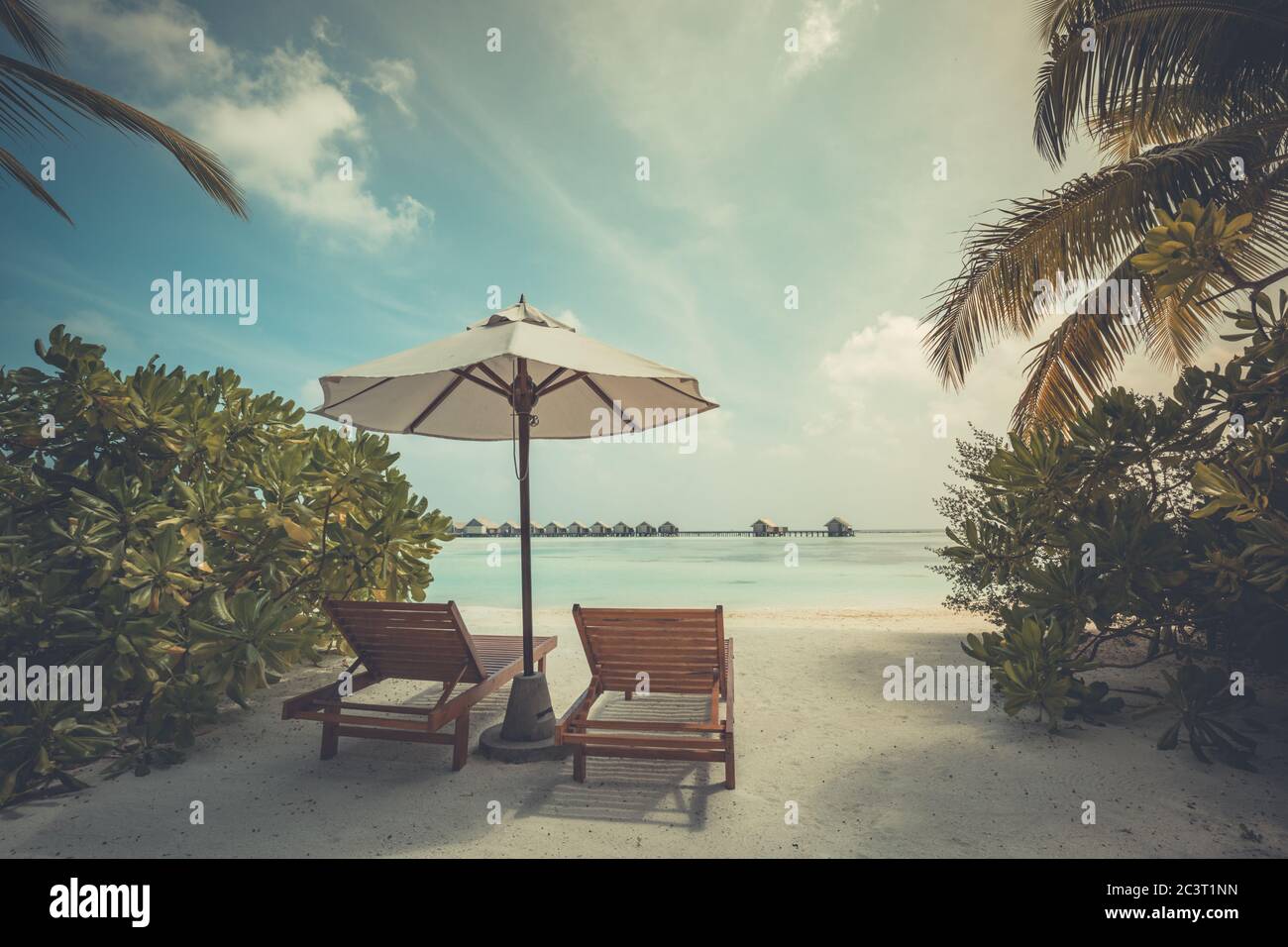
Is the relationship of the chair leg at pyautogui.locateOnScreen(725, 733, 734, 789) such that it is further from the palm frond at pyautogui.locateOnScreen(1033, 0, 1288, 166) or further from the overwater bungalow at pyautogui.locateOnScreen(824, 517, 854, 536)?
the overwater bungalow at pyautogui.locateOnScreen(824, 517, 854, 536)

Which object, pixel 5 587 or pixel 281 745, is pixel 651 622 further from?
pixel 5 587

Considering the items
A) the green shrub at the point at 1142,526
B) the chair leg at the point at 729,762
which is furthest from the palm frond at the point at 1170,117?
the chair leg at the point at 729,762

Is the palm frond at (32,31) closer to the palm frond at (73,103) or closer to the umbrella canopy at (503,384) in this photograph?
the palm frond at (73,103)

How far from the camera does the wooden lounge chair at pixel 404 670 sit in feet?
12.0

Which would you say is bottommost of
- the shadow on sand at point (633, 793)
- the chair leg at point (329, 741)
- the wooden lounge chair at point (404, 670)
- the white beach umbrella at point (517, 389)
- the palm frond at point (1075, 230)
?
the shadow on sand at point (633, 793)

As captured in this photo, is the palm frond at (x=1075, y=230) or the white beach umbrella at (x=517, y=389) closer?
the white beach umbrella at (x=517, y=389)

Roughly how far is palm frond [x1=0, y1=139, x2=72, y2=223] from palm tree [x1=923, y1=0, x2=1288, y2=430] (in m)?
10.1

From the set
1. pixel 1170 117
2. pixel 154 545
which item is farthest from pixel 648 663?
pixel 1170 117

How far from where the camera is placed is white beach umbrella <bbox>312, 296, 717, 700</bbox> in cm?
337

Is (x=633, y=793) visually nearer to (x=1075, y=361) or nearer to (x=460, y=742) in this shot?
(x=460, y=742)

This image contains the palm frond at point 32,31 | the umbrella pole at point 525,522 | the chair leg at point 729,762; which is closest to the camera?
the chair leg at point 729,762

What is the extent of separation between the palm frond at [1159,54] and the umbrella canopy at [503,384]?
17.9ft

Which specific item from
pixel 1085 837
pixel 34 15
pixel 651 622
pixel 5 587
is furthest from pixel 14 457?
pixel 1085 837
